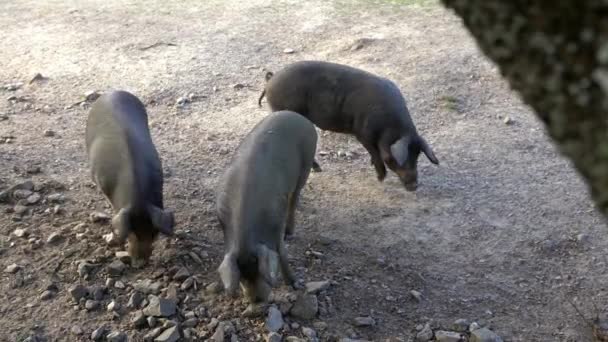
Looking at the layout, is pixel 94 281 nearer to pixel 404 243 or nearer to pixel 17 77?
pixel 404 243

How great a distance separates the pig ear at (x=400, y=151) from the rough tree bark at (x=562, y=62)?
4.66m

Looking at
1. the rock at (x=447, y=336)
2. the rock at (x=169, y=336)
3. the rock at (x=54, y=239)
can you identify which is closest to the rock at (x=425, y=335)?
the rock at (x=447, y=336)

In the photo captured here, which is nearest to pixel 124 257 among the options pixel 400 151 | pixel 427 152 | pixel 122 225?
pixel 122 225

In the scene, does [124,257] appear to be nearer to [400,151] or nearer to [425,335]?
[425,335]

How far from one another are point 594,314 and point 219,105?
428 centimetres

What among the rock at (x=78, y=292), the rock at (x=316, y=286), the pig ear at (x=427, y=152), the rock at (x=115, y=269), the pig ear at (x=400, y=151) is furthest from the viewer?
the pig ear at (x=427, y=152)

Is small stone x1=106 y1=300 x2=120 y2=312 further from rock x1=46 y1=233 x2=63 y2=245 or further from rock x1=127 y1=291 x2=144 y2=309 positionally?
rock x1=46 y1=233 x2=63 y2=245

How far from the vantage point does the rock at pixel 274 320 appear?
175 inches

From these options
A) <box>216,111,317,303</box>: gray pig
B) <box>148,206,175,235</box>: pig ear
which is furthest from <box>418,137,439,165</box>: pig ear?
<box>148,206,175,235</box>: pig ear

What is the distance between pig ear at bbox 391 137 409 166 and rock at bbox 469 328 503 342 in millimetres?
1841

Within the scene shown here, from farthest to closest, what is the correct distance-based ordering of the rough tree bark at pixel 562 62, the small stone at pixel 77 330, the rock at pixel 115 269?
the rock at pixel 115 269
the small stone at pixel 77 330
the rough tree bark at pixel 562 62

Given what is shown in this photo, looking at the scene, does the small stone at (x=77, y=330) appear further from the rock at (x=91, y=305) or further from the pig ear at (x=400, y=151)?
the pig ear at (x=400, y=151)

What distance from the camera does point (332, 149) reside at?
271 inches

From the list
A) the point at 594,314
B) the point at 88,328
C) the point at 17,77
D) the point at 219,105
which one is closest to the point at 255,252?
the point at 88,328
